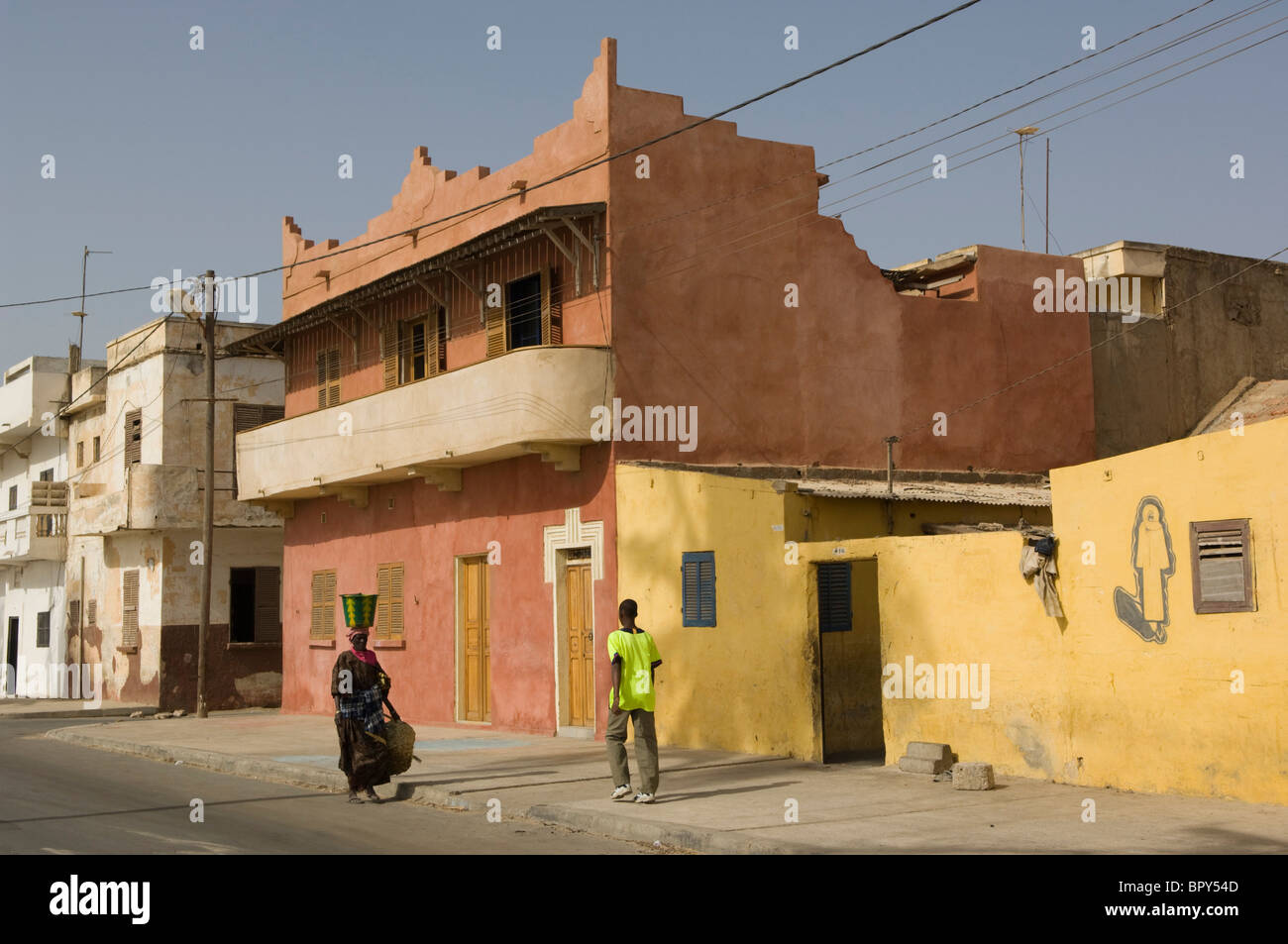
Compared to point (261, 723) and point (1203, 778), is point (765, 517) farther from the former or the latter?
point (261, 723)

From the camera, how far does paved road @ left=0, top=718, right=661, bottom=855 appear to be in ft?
32.6

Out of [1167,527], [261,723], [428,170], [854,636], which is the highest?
[428,170]

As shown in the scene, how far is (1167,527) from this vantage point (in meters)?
11.3

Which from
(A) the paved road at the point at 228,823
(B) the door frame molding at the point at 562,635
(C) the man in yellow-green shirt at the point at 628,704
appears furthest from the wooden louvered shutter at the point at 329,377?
(C) the man in yellow-green shirt at the point at 628,704

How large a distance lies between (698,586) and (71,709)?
68.3 feet

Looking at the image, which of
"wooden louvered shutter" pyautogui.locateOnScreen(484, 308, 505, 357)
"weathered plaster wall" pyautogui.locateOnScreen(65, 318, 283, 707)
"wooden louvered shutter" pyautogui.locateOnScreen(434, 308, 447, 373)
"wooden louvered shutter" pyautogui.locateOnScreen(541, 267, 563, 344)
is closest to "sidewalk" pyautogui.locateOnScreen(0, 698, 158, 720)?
"weathered plaster wall" pyautogui.locateOnScreen(65, 318, 283, 707)

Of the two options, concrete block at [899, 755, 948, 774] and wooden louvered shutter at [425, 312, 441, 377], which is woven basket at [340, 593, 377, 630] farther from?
wooden louvered shutter at [425, 312, 441, 377]

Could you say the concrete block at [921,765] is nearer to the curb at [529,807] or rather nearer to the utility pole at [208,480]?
the curb at [529,807]

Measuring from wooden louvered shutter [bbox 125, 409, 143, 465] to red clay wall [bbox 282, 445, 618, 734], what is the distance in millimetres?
6692

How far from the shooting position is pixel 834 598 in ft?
52.1

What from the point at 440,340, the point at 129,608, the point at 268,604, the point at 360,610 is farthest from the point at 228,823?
the point at 129,608
